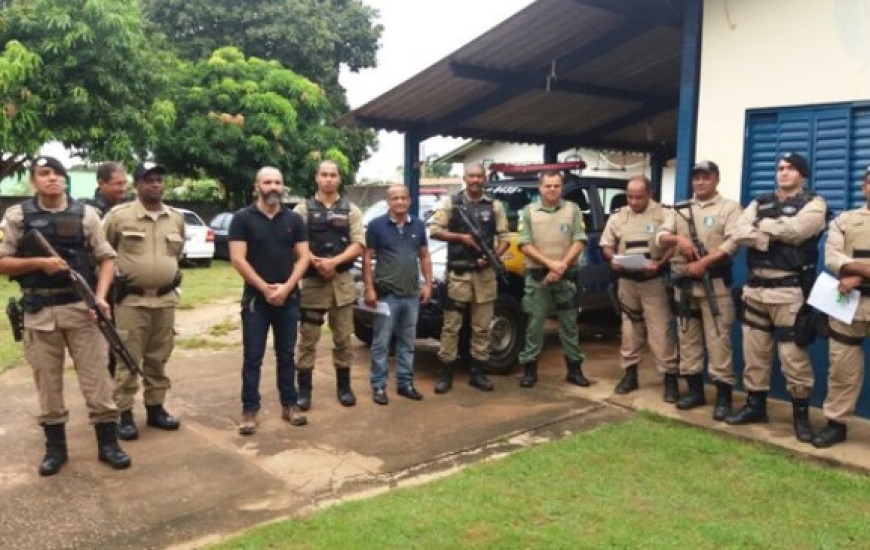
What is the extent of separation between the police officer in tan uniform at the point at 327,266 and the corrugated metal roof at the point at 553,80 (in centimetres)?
263

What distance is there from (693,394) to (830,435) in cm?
106

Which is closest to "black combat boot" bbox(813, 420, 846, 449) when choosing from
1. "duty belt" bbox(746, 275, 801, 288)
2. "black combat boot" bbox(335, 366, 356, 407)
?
"duty belt" bbox(746, 275, 801, 288)

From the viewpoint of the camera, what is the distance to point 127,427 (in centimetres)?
499

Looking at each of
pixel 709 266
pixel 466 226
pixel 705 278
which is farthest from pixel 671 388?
pixel 466 226

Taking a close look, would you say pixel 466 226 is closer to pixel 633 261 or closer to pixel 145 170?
pixel 633 261

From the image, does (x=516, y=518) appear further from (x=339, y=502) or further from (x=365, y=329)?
(x=365, y=329)

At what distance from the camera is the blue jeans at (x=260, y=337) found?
5090 millimetres

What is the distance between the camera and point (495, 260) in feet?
19.8

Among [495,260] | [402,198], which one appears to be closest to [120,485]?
[402,198]

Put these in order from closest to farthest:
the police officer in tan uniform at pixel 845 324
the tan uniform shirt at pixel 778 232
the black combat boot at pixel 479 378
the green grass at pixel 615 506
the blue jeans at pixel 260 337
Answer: the green grass at pixel 615 506 → the police officer in tan uniform at pixel 845 324 → the tan uniform shirt at pixel 778 232 → the blue jeans at pixel 260 337 → the black combat boot at pixel 479 378

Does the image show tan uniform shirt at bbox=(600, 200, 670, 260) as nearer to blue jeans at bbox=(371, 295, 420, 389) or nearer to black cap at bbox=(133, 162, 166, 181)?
blue jeans at bbox=(371, 295, 420, 389)

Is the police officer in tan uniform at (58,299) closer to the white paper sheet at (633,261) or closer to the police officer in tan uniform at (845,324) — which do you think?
the white paper sheet at (633,261)

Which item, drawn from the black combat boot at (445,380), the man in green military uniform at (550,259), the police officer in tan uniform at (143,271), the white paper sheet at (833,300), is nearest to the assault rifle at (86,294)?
the police officer in tan uniform at (143,271)

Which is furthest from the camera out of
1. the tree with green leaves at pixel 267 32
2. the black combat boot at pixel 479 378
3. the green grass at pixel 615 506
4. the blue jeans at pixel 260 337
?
the tree with green leaves at pixel 267 32
